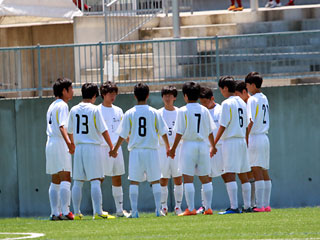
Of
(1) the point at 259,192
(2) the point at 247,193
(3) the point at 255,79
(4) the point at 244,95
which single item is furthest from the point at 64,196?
(3) the point at 255,79

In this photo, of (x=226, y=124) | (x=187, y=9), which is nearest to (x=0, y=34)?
(x=187, y=9)

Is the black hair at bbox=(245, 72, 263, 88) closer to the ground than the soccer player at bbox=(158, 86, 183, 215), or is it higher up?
higher up

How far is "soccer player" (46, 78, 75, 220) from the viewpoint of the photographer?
1393 cm

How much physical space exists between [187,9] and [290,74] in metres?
6.91

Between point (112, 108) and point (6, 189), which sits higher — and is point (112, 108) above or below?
above

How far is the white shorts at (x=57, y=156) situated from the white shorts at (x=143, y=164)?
1241 millimetres

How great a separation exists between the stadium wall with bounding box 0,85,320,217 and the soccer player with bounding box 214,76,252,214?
250 cm

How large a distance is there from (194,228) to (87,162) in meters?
3.08

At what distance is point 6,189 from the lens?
666 inches

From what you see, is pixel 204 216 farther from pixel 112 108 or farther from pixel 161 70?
pixel 161 70

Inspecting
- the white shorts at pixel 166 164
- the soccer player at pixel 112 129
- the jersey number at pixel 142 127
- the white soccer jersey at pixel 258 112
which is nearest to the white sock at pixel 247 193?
the white soccer jersey at pixel 258 112

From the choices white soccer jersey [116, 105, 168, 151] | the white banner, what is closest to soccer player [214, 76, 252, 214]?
white soccer jersey [116, 105, 168, 151]

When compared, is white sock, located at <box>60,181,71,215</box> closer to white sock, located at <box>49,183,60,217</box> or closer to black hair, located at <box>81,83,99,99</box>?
white sock, located at <box>49,183,60,217</box>

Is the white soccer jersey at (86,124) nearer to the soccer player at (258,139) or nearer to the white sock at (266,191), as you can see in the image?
the soccer player at (258,139)
